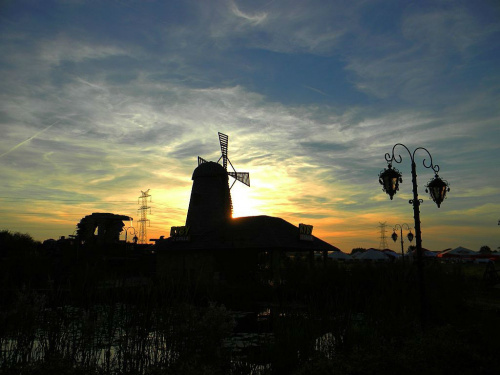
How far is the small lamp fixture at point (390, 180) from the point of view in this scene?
10.2 meters

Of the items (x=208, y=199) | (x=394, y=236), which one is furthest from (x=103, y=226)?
(x=394, y=236)

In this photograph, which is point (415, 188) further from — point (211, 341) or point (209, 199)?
point (209, 199)

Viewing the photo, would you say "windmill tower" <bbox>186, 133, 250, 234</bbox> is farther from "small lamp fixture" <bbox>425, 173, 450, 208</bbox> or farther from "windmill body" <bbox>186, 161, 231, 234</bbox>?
"small lamp fixture" <bbox>425, 173, 450, 208</bbox>

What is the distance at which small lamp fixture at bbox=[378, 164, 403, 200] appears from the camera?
400 inches

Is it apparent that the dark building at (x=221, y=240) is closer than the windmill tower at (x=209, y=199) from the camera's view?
Yes

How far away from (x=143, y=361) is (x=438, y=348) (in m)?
6.33

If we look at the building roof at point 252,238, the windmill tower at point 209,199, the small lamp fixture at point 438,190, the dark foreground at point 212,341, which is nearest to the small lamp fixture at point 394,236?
the building roof at point 252,238

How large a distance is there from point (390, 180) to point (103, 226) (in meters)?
42.7

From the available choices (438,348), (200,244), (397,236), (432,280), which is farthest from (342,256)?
(438,348)

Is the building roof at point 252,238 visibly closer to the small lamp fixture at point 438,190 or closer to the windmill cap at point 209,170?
Result: the windmill cap at point 209,170

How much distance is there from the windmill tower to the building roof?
55.6 inches

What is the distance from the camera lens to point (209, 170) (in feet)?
113

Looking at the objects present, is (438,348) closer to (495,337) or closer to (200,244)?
(495,337)

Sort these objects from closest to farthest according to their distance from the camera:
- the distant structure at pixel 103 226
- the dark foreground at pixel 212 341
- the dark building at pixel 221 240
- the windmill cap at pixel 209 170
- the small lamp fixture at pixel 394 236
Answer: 1. the dark foreground at pixel 212 341
2. the dark building at pixel 221 240
3. the windmill cap at pixel 209 170
4. the small lamp fixture at pixel 394 236
5. the distant structure at pixel 103 226
